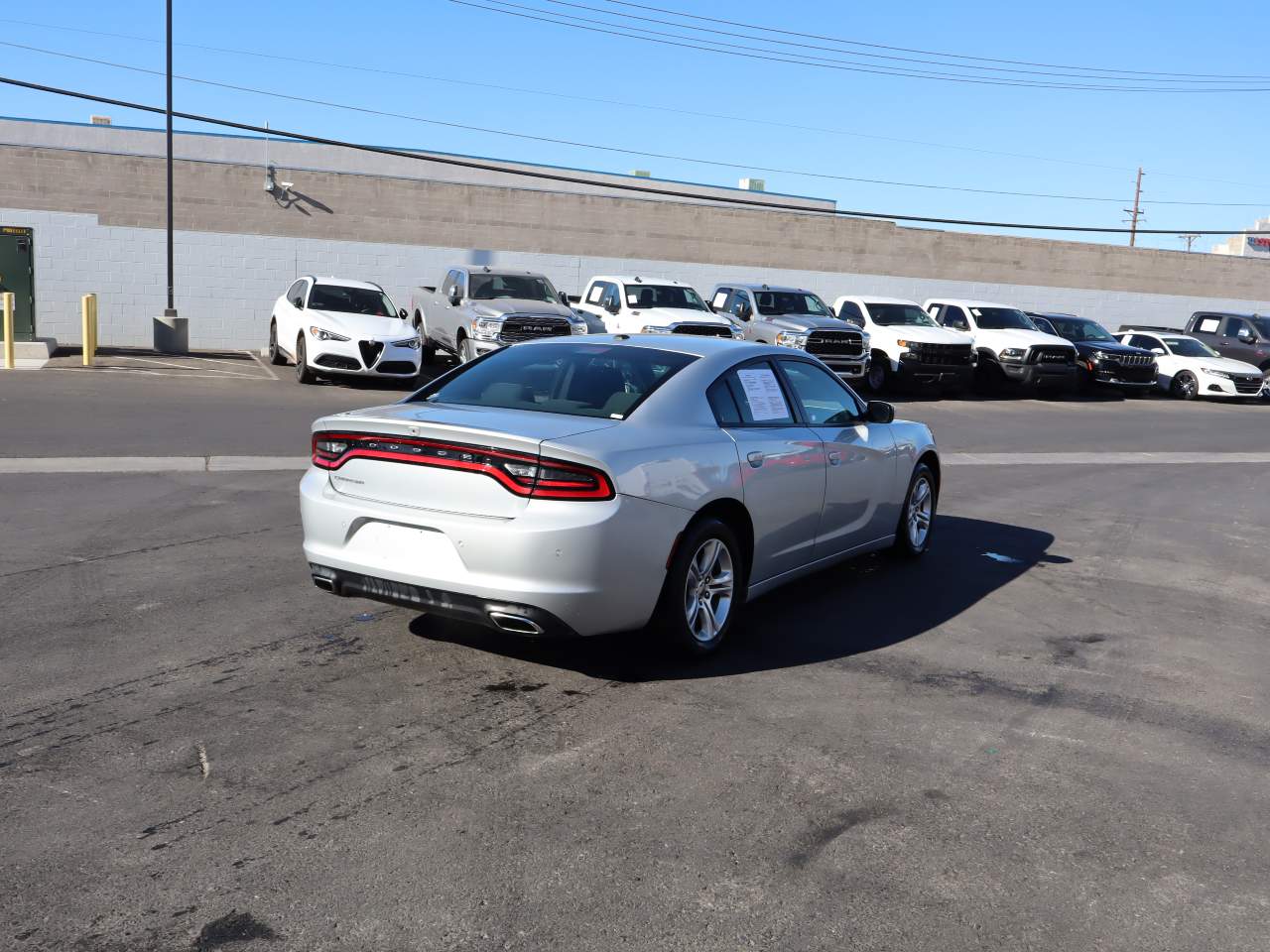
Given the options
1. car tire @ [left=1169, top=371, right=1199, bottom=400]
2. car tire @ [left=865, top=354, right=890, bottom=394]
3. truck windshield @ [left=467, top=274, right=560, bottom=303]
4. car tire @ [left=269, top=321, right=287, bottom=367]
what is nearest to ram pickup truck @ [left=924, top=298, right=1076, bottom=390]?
car tire @ [left=865, top=354, right=890, bottom=394]

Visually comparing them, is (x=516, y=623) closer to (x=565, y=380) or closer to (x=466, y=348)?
(x=565, y=380)

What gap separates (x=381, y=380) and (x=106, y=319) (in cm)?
860

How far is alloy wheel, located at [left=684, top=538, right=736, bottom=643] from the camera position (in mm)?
5805

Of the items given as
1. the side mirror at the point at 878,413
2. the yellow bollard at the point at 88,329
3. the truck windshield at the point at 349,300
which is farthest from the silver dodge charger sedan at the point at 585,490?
the yellow bollard at the point at 88,329

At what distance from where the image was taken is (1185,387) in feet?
92.5

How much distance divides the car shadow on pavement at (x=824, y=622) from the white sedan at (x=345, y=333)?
1186cm

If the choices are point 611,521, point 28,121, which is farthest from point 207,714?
point 28,121

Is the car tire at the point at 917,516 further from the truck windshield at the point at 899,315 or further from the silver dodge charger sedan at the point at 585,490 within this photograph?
the truck windshield at the point at 899,315

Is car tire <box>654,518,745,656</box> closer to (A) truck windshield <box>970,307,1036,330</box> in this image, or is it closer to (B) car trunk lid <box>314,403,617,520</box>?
(B) car trunk lid <box>314,403,617,520</box>

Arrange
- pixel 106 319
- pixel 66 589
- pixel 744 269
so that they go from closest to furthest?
pixel 66 589, pixel 106 319, pixel 744 269

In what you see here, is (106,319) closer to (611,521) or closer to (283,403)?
(283,403)

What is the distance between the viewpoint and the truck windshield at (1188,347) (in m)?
28.7

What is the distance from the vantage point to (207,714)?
4914 millimetres

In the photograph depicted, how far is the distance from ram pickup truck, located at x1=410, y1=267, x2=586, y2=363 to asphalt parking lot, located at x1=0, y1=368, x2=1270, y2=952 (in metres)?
11.5
